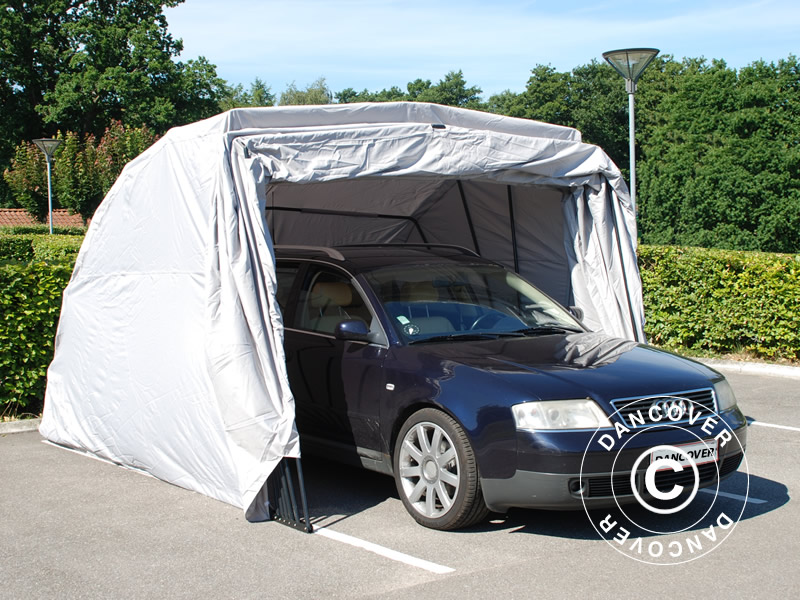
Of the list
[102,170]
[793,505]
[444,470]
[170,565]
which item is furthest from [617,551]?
[102,170]

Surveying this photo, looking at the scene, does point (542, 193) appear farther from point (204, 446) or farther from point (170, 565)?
point (170, 565)

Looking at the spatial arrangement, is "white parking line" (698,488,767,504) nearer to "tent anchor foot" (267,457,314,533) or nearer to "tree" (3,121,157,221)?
"tent anchor foot" (267,457,314,533)

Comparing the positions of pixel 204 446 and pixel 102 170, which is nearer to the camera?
pixel 204 446

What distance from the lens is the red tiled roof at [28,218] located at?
145ft

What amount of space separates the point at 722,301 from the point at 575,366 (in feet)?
24.1

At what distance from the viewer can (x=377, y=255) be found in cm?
710

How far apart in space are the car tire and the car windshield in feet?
2.54

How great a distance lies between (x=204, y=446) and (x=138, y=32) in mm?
46233

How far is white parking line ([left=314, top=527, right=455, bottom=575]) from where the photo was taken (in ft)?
15.5

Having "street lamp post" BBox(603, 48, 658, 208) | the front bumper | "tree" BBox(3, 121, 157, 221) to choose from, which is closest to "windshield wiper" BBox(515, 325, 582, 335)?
the front bumper

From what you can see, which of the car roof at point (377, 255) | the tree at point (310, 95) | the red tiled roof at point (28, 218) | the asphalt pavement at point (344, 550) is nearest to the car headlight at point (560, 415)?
the asphalt pavement at point (344, 550)

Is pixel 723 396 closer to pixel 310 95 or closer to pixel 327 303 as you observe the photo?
pixel 327 303

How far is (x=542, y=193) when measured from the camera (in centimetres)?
918

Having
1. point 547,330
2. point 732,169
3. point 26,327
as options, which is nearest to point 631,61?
point 547,330
